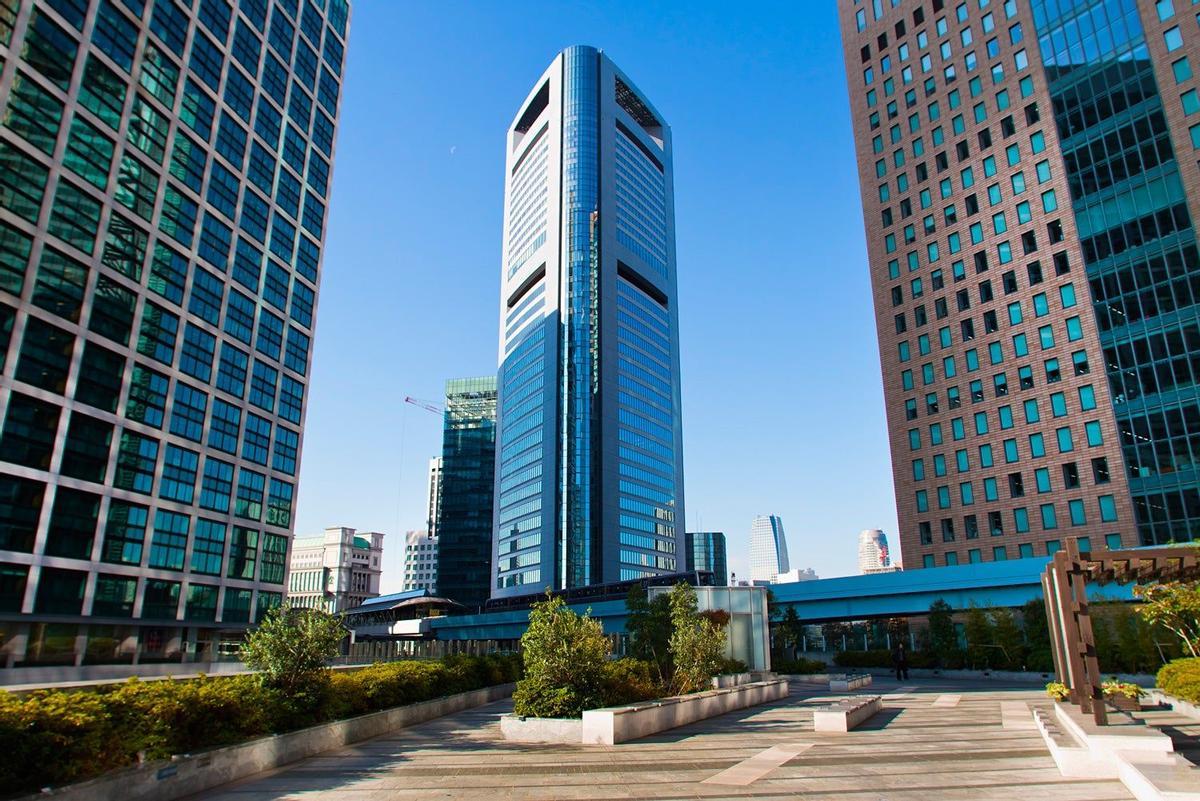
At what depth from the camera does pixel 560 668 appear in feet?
66.8

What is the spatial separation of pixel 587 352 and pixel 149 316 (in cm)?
9941

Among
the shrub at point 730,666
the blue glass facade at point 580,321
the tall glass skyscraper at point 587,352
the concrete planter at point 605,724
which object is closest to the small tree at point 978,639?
the shrub at point 730,666

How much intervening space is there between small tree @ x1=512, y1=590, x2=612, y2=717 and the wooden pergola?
11116mm

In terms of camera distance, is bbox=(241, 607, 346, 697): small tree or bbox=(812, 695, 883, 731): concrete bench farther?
bbox=(812, 695, 883, 731): concrete bench

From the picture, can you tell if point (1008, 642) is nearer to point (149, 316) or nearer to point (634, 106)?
point (149, 316)

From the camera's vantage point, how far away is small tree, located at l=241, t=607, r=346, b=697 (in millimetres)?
17703

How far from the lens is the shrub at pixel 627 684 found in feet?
69.8

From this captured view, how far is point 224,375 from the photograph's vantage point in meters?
69.6

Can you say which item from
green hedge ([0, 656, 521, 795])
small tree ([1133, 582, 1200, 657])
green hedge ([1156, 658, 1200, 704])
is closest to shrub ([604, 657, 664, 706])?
green hedge ([0, 656, 521, 795])

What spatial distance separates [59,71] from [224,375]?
26627 mm

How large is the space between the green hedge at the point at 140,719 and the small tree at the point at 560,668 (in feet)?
15.7

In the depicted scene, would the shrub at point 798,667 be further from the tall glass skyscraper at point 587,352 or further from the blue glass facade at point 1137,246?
the tall glass skyscraper at point 587,352

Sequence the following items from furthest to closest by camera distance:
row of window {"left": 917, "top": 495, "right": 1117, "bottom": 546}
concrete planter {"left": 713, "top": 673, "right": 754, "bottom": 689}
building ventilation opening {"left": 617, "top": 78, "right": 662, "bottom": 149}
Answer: building ventilation opening {"left": 617, "top": 78, "right": 662, "bottom": 149}, row of window {"left": 917, "top": 495, "right": 1117, "bottom": 546}, concrete planter {"left": 713, "top": 673, "right": 754, "bottom": 689}

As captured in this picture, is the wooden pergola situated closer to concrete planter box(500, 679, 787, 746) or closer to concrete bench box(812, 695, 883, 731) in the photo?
concrete bench box(812, 695, 883, 731)
